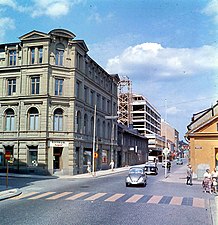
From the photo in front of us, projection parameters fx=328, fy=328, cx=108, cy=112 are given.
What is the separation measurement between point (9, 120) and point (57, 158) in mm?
7697

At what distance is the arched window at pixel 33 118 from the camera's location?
39053mm

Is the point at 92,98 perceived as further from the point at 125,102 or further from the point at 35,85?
the point at 125,102

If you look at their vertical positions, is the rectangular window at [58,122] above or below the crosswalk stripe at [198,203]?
above

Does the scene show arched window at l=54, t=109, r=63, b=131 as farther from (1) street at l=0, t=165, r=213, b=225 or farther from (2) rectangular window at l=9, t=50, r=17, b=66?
(1) street at l=0, t=165, r=213, b=225

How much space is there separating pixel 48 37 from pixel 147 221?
3127 cm

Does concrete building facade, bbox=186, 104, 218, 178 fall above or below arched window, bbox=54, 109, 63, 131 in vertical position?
below

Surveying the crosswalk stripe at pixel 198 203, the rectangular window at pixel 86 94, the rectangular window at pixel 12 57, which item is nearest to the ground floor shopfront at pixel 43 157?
the rectangular window at pixel 86 94

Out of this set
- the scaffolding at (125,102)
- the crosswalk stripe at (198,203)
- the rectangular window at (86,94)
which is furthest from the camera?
the scaffolding at (125,102)

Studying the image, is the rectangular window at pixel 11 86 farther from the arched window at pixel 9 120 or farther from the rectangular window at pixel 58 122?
the rectangular window at pixel 58 122

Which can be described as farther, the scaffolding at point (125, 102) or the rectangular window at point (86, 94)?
the scaffolding at point (125, 102)

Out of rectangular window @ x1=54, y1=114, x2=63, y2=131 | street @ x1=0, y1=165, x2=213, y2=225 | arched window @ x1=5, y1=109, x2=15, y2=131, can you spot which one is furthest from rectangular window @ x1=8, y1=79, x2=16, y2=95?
street @ x1=0, y1=165, x2=213, y2=225

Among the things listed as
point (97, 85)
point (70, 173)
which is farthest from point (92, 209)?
point (97, 85)

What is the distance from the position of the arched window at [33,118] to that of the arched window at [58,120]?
2.12 meters

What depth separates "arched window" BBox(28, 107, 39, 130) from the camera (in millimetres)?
39053
